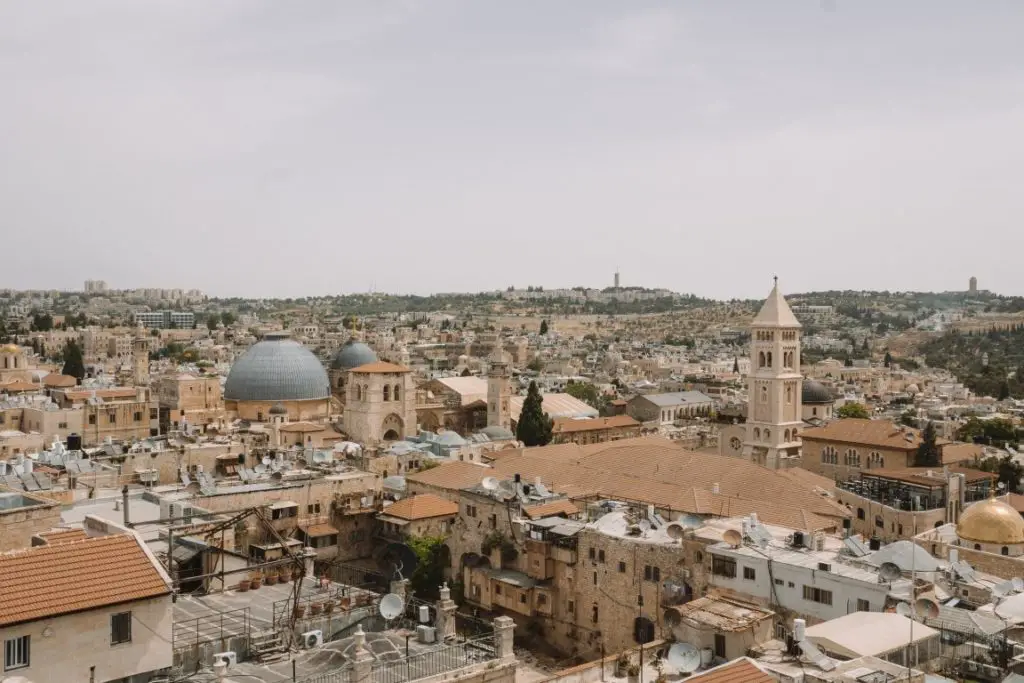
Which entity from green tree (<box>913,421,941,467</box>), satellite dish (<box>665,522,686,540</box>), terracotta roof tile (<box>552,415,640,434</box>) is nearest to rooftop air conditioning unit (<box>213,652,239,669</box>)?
satellite dish (<box>665,522,686,540</box>)

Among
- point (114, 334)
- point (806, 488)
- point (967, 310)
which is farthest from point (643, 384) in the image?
point (967, 310)

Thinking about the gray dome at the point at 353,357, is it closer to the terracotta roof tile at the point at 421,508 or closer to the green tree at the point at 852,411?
the green tree at the point at 852,411

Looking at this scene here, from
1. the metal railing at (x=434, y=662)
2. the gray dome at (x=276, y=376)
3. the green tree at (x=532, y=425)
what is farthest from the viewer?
the gray dome at (x=276, y=376)

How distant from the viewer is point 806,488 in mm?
32438

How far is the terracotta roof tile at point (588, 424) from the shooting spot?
2357 inches

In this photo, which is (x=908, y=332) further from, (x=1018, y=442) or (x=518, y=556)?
(x=518, y=556)

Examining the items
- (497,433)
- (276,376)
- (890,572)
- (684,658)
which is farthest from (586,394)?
(684,658)

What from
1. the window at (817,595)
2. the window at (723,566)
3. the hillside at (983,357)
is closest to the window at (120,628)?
the window at (817,595)

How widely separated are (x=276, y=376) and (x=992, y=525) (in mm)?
42436

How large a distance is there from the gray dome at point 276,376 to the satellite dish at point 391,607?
138 ft

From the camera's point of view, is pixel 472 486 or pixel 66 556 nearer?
pixel 66 556

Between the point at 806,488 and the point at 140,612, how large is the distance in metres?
24.7

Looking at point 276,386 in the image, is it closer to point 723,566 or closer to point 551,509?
point 551,509

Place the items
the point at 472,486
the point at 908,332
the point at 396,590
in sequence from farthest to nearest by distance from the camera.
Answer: the point at 908,332 < the point at 472,486 < the point at 396,590
